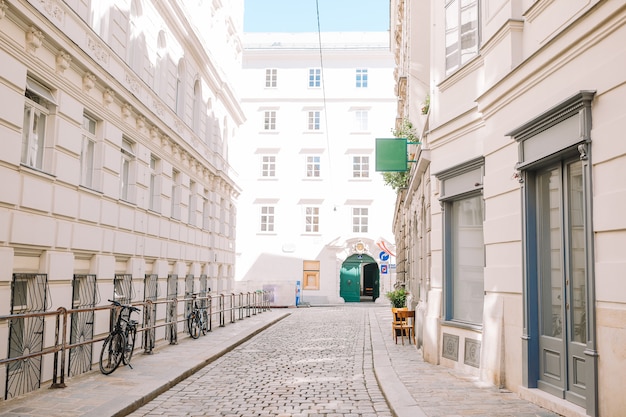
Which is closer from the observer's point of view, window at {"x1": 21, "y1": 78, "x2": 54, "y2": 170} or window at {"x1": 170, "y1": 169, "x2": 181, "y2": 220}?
window at {"x1": 21, "y1": 78, "x2": 54, "y2": 170}

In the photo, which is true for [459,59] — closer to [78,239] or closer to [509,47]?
[509,47]

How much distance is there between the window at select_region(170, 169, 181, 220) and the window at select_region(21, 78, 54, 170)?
862 centimetres

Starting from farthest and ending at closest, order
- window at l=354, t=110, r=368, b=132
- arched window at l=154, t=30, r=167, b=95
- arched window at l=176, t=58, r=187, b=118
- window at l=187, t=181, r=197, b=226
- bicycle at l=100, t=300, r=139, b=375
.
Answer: window at l=354, t=110, r=368, b=132
window at l=187, t=181, r=197, b=226
arched window at l=176, t=58, r=187, b=118
arched window at l=154, t=30, r=167, b=95
bicycle at l=100, t=300, r=139, b=375

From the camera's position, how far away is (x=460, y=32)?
11.4 m

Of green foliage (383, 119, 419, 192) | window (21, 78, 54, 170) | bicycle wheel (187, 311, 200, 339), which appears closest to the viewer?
window (21, 78, 54, 170)

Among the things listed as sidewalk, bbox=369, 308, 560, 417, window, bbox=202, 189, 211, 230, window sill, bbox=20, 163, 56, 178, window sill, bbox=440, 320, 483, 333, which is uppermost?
window, bbox=202, 189, 211, 230

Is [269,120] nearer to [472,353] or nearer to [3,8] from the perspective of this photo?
[472,353]

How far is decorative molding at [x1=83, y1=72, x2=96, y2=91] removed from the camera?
1183 centimetres

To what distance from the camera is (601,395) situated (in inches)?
251

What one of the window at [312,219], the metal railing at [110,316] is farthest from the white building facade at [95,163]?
the window at [312,219]

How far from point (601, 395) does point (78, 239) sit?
8862mm

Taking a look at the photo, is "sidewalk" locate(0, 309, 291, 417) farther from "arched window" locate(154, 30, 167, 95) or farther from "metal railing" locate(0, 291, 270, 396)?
"arched window" locate(154, 30, 167, 95)

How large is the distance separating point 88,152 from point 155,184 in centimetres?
464

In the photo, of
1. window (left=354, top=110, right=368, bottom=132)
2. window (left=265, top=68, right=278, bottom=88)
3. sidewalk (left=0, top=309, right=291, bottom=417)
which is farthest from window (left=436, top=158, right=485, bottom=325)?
window (left=265, top=68, right=278, bottom=88)
